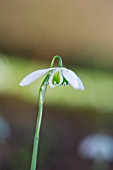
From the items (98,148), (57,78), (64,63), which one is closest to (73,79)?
(57,78)

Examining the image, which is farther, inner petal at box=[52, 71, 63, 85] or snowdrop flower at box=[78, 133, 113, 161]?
snowdrop flower at box=[78, 133, 113, 161]

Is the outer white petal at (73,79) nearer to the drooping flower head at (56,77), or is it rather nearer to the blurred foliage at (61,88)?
the drooping flower head at (56,77)

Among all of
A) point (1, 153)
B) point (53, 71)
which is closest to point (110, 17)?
point (1, 153)

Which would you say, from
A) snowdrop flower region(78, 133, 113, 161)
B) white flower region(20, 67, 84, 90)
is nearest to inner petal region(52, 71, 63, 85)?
white flower region(20, 67, 84, 90)

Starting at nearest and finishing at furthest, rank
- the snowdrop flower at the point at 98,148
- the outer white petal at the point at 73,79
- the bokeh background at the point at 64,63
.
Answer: the outer white petal at the point at 73,79 < the snowdrop flower at the point at 98,148 < the bokeh background at the point at 64,63

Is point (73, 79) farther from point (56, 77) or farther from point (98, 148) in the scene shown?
point (98, 148)

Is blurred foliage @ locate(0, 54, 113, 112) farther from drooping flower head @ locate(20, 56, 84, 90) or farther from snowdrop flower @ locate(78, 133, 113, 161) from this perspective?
drooping flower head @ locate(20, 56, 84, 90)

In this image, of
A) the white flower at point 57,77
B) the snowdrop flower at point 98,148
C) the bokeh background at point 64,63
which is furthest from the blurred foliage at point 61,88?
the white flower at point 57,77
